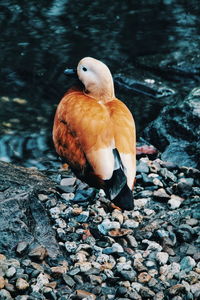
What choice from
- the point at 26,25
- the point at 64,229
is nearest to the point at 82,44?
the point at 26,25

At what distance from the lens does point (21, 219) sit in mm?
4215

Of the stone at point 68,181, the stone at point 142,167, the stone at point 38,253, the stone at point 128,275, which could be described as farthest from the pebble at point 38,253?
the stone at point 142,167

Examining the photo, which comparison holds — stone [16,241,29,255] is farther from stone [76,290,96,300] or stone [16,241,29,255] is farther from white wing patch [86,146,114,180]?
white wing patch [86,146,114,180]

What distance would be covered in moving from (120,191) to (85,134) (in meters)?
0.56

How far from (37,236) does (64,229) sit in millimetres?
354

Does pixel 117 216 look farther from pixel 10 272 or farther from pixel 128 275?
pixel 10 272

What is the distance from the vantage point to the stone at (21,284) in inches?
147

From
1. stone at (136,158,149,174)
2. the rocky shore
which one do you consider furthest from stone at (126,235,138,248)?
stone at (136,158,149,174)

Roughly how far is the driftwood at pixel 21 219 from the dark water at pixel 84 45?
2681 millimetres

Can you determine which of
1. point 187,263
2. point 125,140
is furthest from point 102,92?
point 187,263

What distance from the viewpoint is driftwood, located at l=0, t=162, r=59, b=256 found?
4.12m

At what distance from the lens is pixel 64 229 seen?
15.1 ft

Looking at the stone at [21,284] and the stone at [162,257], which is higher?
the stone at [21,284]

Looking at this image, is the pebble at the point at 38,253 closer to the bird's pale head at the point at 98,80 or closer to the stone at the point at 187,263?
the stone at the point at 187,263
